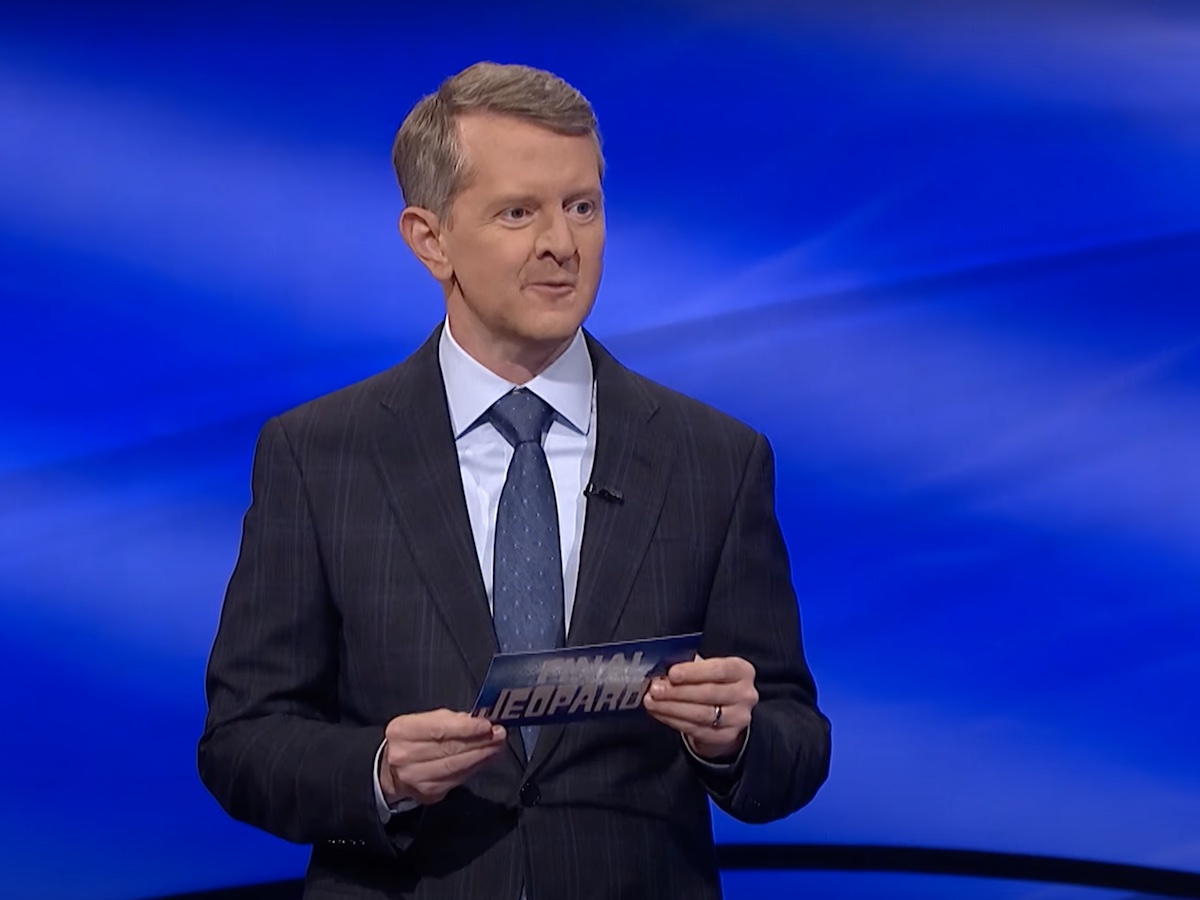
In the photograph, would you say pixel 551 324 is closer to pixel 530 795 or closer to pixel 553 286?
pixel 553 286

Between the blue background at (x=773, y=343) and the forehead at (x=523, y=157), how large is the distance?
1842 mm

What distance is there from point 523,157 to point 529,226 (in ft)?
0.28

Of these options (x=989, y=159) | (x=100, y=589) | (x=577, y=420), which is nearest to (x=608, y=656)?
(x=577, y=420)

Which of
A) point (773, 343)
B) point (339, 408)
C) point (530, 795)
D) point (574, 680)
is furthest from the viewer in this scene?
point (773, 343)

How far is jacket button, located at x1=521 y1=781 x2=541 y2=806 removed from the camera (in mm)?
2104

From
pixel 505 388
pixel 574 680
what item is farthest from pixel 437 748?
pixel 505 388

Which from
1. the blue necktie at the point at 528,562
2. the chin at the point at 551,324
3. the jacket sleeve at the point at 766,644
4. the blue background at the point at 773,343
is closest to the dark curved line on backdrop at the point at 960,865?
the blue background at the point at 773,343

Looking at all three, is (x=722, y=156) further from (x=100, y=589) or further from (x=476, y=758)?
(x=476, y=758)

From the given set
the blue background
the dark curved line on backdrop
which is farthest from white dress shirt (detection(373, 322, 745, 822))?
the dark curved line on backdrop

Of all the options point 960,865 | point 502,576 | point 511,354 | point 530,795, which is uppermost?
point 511,354

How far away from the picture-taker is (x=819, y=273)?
4.18 metres

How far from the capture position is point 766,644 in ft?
7.48

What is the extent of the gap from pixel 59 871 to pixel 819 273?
2172 millimetres

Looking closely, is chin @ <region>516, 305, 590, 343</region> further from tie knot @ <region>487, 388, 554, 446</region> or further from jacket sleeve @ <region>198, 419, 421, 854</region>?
jacket sleeve @ <region>198, 419, 421, 854</region>
